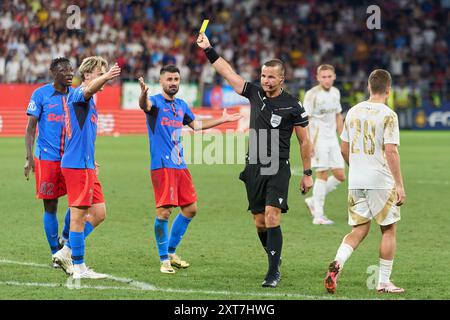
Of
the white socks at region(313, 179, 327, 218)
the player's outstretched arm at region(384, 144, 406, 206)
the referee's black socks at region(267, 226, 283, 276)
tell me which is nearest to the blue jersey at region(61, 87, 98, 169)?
the referee's black socks at region(267, 226, 283, 276)

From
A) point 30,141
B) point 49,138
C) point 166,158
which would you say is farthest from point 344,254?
point 30,141

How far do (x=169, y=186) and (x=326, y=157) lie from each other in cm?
482

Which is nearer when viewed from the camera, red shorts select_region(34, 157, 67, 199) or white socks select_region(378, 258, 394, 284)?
white socks select_region(378, 258, 394, 284)

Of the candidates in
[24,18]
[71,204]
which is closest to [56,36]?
[24,18]

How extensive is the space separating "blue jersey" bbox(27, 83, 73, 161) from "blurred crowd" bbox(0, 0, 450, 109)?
22.5 meters

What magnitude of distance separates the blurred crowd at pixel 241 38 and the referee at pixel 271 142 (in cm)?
2370

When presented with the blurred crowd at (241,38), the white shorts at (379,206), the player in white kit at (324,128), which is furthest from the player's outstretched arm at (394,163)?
the blurred crowd at (241,38)

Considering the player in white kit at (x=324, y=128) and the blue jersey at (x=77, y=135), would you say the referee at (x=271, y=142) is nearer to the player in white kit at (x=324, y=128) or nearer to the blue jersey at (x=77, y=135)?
the blue jersey at (x=77, y=135)

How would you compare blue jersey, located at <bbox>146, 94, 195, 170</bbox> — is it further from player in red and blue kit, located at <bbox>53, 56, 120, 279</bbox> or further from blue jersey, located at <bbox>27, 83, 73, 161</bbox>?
blue jersey, located at <bbox>27, 83, 73, 161</bbox>

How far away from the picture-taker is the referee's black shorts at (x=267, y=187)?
8766 mm

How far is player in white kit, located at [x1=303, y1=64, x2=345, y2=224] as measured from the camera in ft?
45.1

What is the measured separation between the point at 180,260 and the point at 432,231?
4283 millimetres
